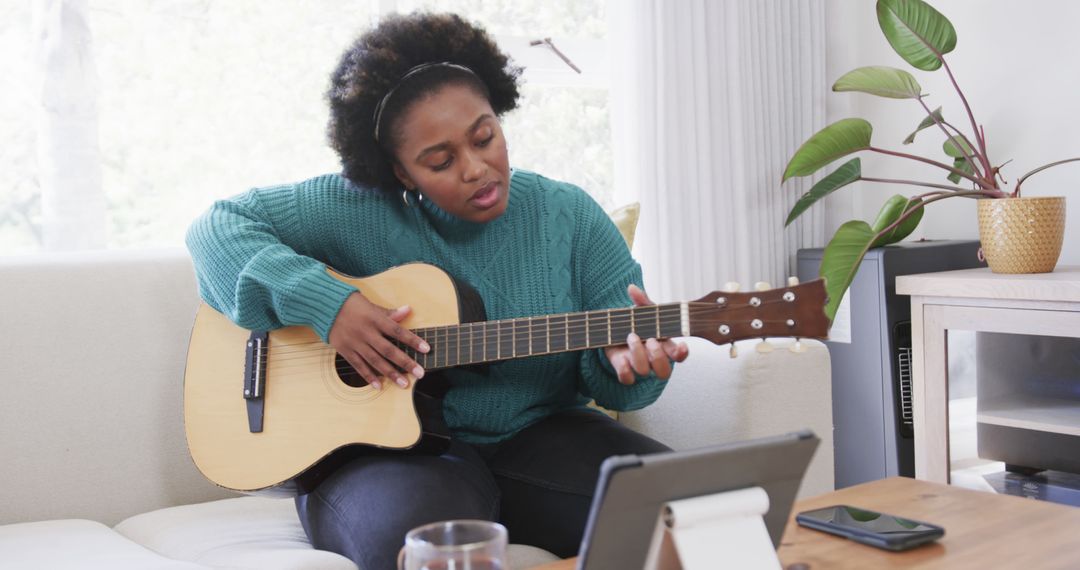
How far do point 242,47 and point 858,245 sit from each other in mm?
1450

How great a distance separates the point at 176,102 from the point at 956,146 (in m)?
1.77

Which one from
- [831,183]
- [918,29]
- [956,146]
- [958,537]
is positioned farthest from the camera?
[831,183]

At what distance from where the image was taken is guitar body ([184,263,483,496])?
4.55 feet

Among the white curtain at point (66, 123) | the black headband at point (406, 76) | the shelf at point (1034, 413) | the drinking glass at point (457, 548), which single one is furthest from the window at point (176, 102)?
the drinking glass at point (457, 548)

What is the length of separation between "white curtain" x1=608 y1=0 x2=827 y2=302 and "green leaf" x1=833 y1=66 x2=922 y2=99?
375 millimetres

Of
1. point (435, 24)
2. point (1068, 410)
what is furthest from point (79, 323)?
point (1068, 410)

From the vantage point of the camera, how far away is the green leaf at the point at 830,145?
7.75 feet

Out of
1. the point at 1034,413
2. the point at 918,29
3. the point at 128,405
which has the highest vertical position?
the point at 918,29

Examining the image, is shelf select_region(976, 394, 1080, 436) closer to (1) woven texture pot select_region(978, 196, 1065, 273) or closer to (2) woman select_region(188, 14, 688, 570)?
(1) woven texture pot select_region(978, 196, 1065, 273)

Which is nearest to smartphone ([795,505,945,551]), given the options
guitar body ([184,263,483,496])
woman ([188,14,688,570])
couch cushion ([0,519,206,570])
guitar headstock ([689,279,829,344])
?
guitar headstock ([689,279,829,344])

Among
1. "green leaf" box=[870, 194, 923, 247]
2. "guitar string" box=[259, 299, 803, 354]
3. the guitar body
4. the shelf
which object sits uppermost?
"green leaf" box=[870, 194, 923, 247]

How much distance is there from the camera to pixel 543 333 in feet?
4.37

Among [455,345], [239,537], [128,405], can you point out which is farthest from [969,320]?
[128,405]

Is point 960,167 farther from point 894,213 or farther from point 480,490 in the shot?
point 480,490
